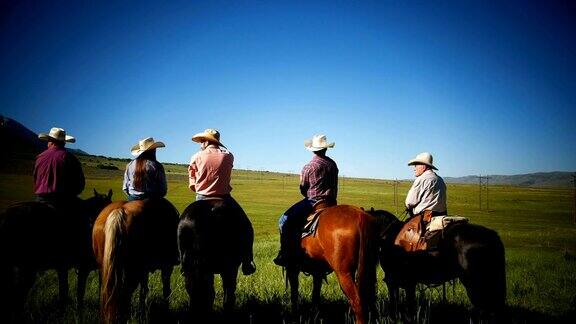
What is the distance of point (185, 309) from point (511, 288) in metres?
8.58

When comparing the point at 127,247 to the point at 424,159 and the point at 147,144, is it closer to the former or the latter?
the point at 147,144

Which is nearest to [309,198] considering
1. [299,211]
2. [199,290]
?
[299,211]

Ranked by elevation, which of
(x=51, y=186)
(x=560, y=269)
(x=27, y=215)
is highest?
(x=51, y=186)

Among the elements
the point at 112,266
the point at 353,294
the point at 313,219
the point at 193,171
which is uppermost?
the point at 193,171

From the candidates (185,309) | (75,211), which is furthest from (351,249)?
(75,211)

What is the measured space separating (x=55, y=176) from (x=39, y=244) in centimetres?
135

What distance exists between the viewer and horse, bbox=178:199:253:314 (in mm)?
4938

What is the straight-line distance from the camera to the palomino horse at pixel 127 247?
4699 mm

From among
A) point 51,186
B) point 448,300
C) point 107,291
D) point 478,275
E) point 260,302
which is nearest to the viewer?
point 107,291

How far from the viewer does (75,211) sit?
21.4 ft

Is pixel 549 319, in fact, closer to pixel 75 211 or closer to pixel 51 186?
pixel 75 211

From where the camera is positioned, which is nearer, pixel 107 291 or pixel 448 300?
pixel 107 291

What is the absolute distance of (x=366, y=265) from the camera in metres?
5.02

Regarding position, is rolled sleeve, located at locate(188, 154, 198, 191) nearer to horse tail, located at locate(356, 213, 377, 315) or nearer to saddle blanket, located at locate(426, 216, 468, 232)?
horse tail, located at locate(356, 213, 377, 315)
